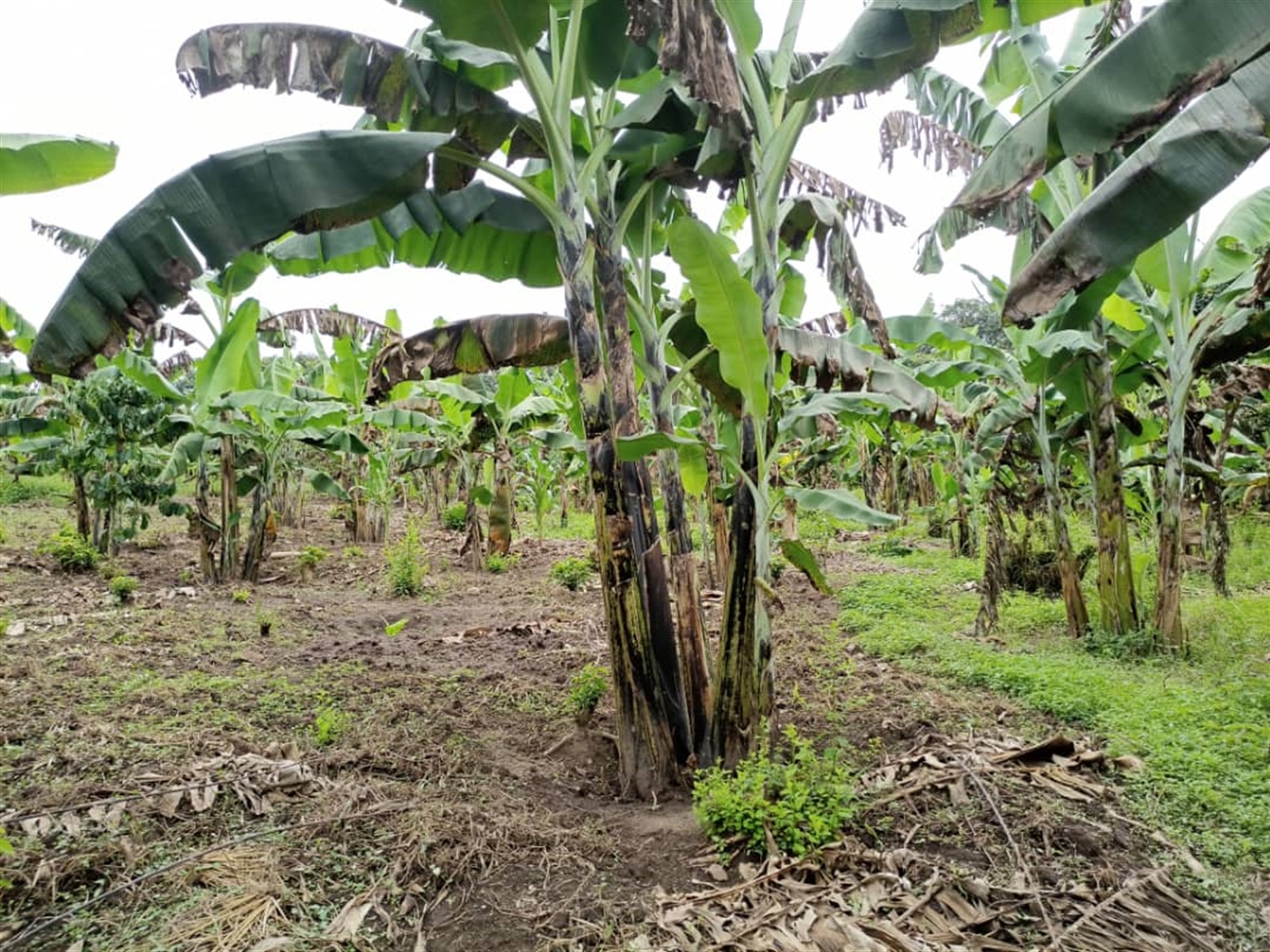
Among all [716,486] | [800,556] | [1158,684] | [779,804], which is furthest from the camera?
[716,486]

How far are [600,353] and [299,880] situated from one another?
95.0 inches

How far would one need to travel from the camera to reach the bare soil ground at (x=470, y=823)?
2.42 meters

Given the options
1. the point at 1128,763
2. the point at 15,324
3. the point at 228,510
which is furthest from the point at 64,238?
the point at 1128,763

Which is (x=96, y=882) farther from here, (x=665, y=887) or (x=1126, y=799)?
(x=1126, y=799)

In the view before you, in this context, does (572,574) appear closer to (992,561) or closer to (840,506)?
(992,561)

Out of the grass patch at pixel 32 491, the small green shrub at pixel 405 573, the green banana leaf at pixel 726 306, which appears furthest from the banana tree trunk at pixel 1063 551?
the grass patch at pixel 32 491

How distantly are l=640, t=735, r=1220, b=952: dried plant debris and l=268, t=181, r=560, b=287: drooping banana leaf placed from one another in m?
3.46

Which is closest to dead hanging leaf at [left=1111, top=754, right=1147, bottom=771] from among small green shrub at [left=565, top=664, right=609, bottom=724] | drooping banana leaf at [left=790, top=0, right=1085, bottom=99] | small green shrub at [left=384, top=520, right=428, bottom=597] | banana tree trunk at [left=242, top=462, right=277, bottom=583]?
small green shrub at [left=565, top=664, right=609, bottom=724]

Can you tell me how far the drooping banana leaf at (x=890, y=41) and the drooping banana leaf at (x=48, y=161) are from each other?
324cm

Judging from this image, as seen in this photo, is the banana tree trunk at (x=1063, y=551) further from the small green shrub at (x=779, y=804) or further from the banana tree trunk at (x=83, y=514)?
the banana tree trunk at (x=83, y=514)

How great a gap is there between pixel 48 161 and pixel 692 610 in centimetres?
375

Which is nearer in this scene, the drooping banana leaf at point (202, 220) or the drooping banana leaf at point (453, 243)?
the drooping banana leaf at point (202, 220)

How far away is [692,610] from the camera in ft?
12.5

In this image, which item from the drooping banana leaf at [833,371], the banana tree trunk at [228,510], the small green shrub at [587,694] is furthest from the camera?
the banana tree trunk at [228,510]
